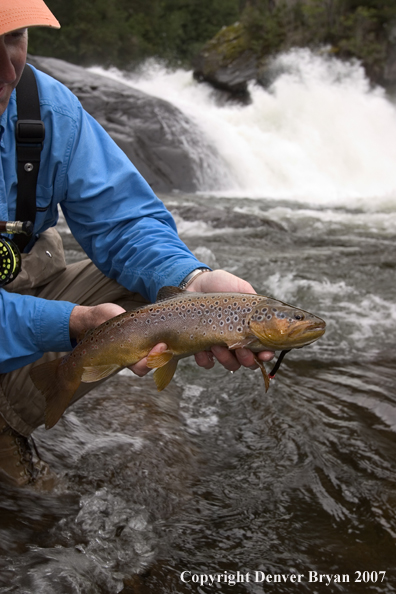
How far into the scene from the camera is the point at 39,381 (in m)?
2.51

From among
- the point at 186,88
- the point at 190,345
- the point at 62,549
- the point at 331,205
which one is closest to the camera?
the point at 190,345

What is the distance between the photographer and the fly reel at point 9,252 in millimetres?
Answer: 2617

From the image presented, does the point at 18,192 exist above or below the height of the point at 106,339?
above

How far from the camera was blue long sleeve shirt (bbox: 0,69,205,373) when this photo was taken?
276 cm

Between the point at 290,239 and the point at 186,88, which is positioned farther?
the point at 186,88

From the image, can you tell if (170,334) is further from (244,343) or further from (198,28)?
(198,28)

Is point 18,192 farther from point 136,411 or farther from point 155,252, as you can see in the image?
point 136,411

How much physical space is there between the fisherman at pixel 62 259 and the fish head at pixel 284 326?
0.23 metres

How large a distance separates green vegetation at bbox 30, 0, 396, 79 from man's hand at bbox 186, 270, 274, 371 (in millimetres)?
26454

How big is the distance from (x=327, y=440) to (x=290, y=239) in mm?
6178

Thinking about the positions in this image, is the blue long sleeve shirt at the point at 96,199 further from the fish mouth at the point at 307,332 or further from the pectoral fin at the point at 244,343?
the fish mouth at the point at 307,332

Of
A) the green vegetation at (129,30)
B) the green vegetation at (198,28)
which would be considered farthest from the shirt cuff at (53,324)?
the green vegetation at (129,30)

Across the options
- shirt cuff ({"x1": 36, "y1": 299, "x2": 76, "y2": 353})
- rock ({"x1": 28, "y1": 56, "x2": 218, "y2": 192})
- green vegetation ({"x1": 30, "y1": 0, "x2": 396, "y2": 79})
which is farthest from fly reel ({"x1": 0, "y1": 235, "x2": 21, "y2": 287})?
green vegetation ({"x1": 30, "y1": 0, "x2": 396, "y2": 79})

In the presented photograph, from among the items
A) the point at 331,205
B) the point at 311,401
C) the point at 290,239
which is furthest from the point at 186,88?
the point at 311,401
